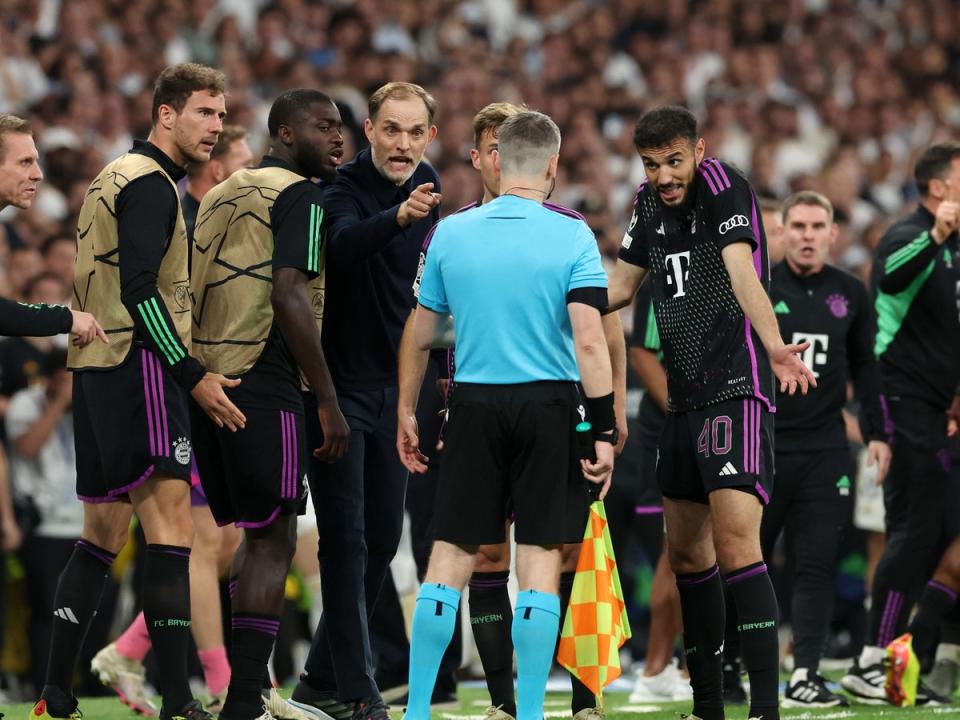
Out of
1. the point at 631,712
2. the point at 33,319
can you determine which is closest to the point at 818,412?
the point at 631,712

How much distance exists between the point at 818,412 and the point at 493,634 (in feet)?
8.78

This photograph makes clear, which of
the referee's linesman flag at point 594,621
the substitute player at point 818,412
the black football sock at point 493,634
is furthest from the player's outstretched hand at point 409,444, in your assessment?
the substitute player at point 818,412

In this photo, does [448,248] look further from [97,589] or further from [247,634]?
[97,589]

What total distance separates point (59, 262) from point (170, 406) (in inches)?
172

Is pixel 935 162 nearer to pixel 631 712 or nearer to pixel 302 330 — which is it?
pixel 631 712

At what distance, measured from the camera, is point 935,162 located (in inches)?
330

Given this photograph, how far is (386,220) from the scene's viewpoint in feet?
19.6

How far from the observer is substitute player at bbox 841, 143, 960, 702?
8.16 m

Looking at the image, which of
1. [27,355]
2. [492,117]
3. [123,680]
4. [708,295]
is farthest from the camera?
[27,355]

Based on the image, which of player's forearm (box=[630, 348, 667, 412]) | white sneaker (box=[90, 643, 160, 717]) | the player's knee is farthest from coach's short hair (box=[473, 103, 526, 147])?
white sneaker (box=[90, 643, 160, 717])

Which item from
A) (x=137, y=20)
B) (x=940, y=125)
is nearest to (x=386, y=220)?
(x=137, y=20)

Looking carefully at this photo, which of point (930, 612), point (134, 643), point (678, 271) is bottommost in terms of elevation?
point (134, 643)

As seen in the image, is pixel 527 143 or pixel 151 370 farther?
pixel 151 370

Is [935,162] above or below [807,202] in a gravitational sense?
above
